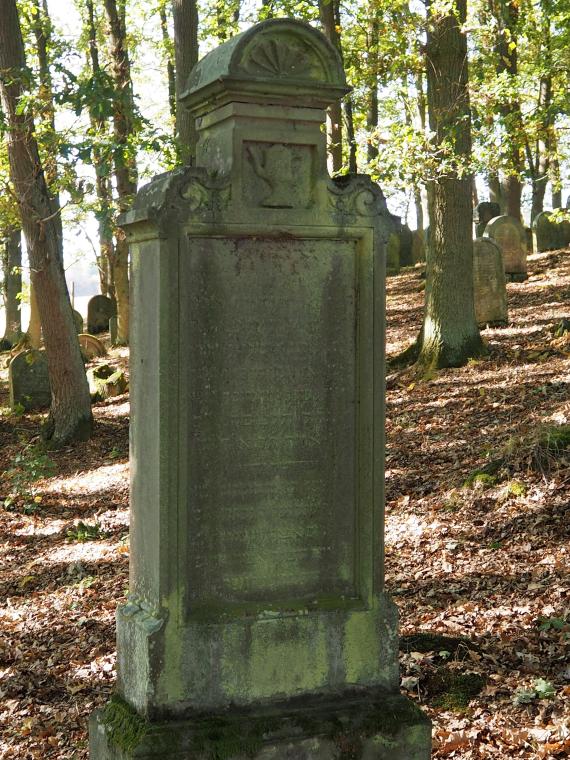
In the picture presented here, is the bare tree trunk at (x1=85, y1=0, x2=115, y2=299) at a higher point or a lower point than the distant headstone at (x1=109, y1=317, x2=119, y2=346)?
higher

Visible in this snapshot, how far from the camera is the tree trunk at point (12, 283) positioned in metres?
29.7

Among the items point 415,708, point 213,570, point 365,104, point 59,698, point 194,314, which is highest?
point 365,104

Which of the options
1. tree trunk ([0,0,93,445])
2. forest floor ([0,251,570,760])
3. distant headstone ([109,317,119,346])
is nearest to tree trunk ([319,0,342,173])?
tree trunk ([0,0,93,445])

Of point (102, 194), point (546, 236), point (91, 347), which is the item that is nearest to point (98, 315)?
point (91, 347)

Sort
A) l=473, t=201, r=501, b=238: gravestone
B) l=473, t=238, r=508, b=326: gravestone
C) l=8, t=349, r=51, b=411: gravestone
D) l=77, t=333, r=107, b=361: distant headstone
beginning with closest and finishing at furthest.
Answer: l=473, t=238, r=508, b=326: gravestone
l=8, t=349, r=51, b=411: gravestone
l=77, t=333, r=107, b=361: distant headstone
l=473, t=201, r=501, b=238: gravestone

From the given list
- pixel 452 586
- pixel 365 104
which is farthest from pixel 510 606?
pixel 365 104

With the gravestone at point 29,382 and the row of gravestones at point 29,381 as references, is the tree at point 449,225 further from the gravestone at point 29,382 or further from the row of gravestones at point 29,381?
the gravestone at point 29,382

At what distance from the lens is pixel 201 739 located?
169 inches

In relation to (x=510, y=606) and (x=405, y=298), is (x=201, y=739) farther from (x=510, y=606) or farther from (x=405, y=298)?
(x=405, y=298)

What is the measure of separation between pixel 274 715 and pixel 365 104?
1563 centimetres

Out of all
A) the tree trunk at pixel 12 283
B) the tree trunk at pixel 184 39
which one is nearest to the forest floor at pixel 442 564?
the tree trunk at pixel 184 39

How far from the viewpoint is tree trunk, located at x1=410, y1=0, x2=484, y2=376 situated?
13.5 m

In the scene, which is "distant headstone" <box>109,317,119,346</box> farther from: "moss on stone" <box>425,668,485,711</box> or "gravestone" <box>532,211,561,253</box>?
"moss on stone" <box>425,668,485,711</box>

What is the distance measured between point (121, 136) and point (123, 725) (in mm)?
10735
